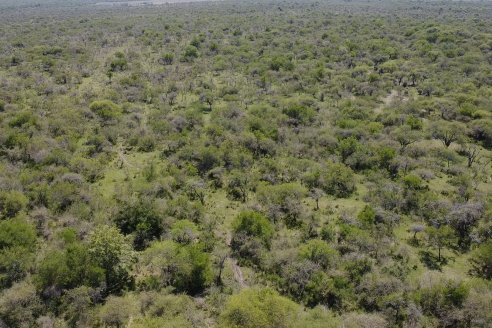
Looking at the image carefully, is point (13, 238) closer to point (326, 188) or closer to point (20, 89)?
point (326, 188)

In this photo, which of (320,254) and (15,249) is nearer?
(15,249)

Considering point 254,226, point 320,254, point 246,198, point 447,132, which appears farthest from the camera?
point 447,132

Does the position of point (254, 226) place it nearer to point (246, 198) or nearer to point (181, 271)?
point (246, 198)

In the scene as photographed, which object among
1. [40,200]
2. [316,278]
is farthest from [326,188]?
[40,200]

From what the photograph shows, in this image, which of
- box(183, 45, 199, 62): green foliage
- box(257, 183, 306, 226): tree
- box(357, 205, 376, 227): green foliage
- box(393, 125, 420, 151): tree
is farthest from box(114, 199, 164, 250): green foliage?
box(183, 45, 199, 62): green foliage

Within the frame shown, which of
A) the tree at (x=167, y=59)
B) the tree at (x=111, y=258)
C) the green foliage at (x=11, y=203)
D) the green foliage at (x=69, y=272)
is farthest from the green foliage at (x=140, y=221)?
the tree at (x=167, y=59)

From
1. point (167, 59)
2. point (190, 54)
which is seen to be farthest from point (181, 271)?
point (190, 54)
